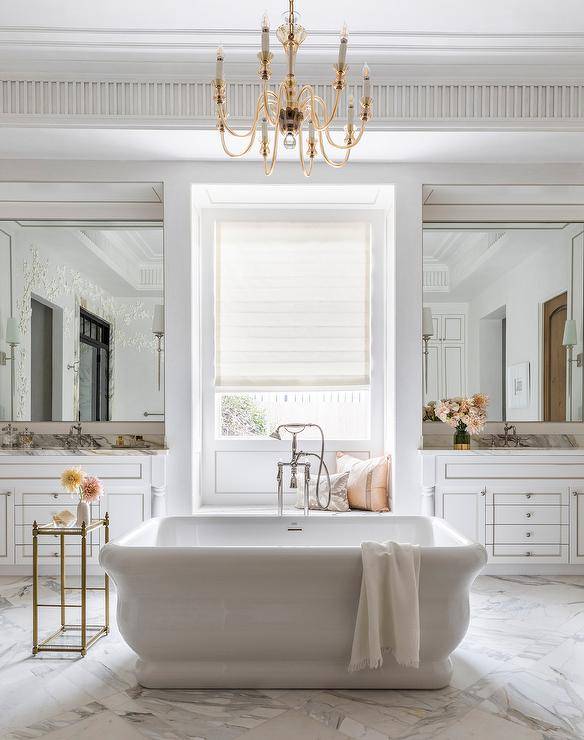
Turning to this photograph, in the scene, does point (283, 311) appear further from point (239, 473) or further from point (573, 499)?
point (573, 499)

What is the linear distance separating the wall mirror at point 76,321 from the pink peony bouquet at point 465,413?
5.88 feet

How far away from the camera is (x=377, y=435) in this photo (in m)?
4.30

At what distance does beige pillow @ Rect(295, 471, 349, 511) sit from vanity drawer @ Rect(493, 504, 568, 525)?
0.90 meters

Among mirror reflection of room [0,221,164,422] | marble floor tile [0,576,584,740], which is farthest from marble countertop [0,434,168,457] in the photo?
marble floor tile [0,576,584,740]

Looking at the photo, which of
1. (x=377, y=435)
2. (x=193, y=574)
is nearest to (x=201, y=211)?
(x=377, y=435)

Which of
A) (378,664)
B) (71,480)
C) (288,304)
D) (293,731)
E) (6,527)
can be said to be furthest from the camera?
(288,304)

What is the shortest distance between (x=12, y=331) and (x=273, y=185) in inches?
76.0

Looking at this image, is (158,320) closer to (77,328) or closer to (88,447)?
(77,328)

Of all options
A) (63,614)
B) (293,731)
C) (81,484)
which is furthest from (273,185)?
(293,731)

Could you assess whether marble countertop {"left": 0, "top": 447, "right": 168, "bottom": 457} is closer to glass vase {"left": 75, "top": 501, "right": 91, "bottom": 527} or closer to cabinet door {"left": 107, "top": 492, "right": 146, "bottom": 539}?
cabinet door {"left": 107, "top": 492, "right": 146, "bottom": 539}

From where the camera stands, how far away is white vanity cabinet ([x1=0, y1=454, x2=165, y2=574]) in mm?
3734

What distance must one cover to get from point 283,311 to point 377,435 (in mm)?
1049

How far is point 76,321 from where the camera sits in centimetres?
415

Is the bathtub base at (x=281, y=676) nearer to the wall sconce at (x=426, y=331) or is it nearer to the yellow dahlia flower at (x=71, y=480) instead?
the yellow dahlia flower at (x=71, y=480)
